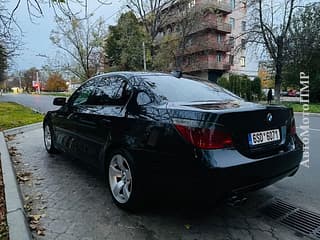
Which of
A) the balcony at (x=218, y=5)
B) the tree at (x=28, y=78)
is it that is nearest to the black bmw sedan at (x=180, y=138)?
the balcony at (x=218, y=5)

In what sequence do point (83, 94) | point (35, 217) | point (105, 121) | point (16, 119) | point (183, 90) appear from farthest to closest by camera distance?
point (16, 119) → point (83, 94) → point (105, 121) → point (183, 90) → point (35, 217)

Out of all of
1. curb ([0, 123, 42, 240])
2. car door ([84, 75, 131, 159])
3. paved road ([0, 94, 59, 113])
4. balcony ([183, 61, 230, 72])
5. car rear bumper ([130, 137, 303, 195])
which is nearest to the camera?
car rear bumper ([130, 137, 303, 195])

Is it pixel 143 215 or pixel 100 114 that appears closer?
pixel 143 215

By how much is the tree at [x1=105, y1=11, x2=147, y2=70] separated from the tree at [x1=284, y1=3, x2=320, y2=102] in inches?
566

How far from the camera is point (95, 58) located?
3594 centimetres

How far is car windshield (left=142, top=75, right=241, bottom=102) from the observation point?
3.55 meters

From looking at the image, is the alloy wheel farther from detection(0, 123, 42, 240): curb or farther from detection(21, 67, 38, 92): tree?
detection(21, 67, 38, 92): tree

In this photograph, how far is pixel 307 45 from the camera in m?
25.5

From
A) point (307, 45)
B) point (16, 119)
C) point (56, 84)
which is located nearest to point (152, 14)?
point (307, 45)

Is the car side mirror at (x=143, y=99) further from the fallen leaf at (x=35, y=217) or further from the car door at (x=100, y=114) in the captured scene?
the fallen leaf at (x=35, y=217)

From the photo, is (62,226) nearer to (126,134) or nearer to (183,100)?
(126,134)

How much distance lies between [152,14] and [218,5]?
8893 millimetres

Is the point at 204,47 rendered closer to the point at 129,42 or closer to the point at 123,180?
the point at 129,42

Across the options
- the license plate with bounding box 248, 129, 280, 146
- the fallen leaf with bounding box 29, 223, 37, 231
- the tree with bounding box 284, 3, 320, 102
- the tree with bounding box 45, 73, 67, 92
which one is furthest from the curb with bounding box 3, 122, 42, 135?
the tree with bounding box 45, 73, 67, 92
